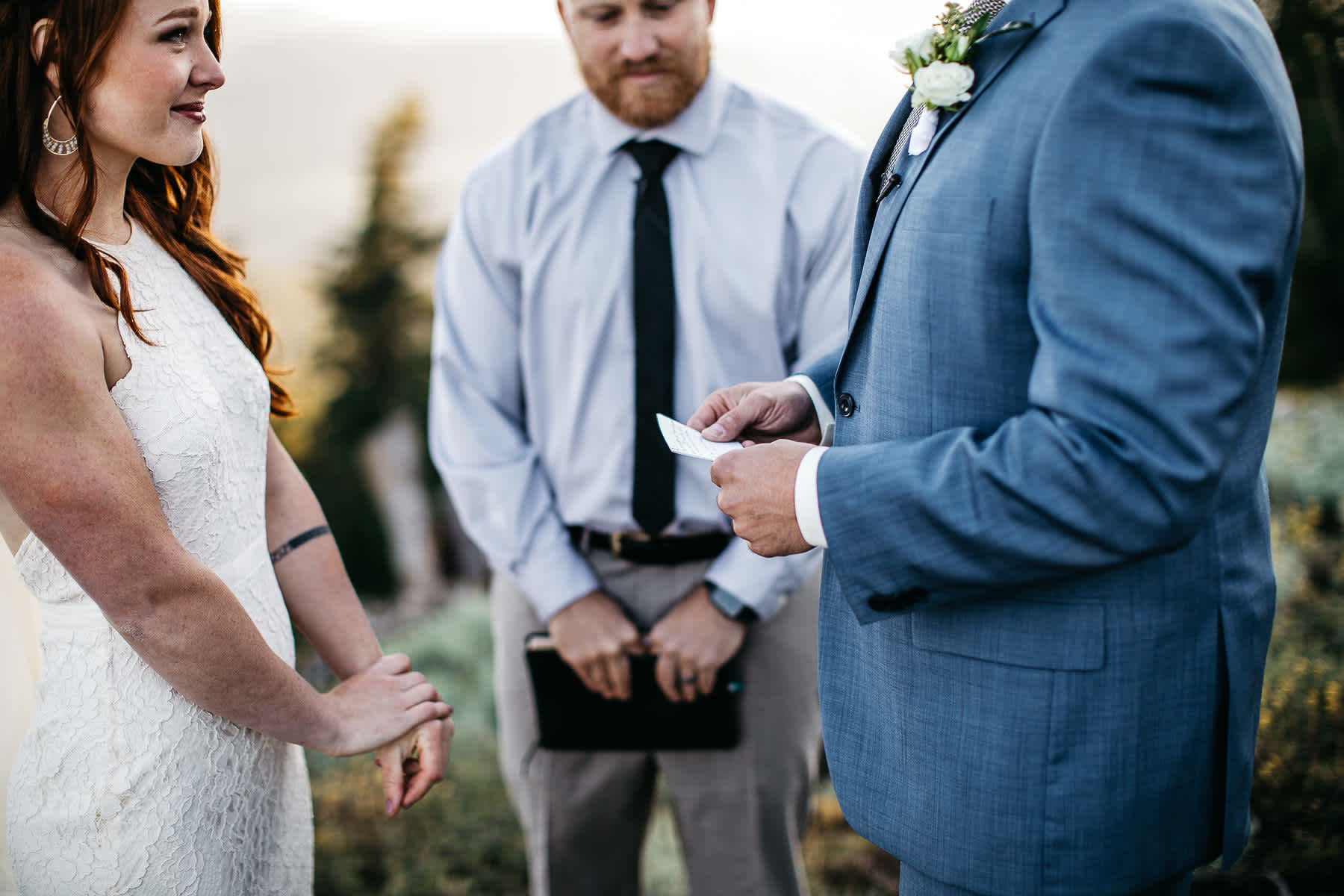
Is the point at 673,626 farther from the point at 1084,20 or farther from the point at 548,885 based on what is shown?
the point at 1084,20

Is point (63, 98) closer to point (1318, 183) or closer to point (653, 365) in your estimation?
point (653, 365)

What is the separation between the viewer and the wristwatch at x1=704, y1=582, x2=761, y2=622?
97.7 inches

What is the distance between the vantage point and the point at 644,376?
252cm

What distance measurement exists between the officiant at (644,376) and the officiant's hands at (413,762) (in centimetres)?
63

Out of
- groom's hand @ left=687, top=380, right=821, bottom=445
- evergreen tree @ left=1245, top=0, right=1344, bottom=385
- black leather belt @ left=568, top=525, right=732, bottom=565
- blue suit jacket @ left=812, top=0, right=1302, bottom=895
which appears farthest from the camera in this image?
evergreen tree @ left=1245, top=0, right=1344, bottom=385

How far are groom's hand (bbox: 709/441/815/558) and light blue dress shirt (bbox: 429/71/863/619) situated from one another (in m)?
0.96

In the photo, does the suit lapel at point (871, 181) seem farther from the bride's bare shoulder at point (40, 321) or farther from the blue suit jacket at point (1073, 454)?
the bride's bare shoulder at point (40, 321)

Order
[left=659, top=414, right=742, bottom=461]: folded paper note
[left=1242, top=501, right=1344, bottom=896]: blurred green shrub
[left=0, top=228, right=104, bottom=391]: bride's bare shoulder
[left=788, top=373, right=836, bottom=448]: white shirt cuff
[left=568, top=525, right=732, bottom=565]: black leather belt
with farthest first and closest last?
[left=1242, top=501, right=1344, bottom=896]: blurred green shrub, [left=568, top=525, right=732, bottom=565]: black leather belt, [left=788, top=373, right=836, bottom=448]: white shirt cuff, [left=659, top=414, right=742, bottom=461]: folded paper note, [left=0, top=228, right=104, bottom=391]: bride's bare shoulder

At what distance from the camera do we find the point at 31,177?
4.84 ft

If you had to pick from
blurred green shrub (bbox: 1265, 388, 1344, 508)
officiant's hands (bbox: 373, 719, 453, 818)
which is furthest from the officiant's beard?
blurred green shrub (bbox: 1265, 388, 1344, 508)

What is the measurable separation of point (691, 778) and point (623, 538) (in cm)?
68

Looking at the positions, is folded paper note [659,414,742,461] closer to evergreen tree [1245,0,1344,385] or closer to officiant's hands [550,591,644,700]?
officiant's hands [550,591,644,700]

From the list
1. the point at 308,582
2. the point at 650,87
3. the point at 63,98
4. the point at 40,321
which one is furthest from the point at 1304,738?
the point at 63,98

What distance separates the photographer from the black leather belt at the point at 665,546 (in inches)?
102
